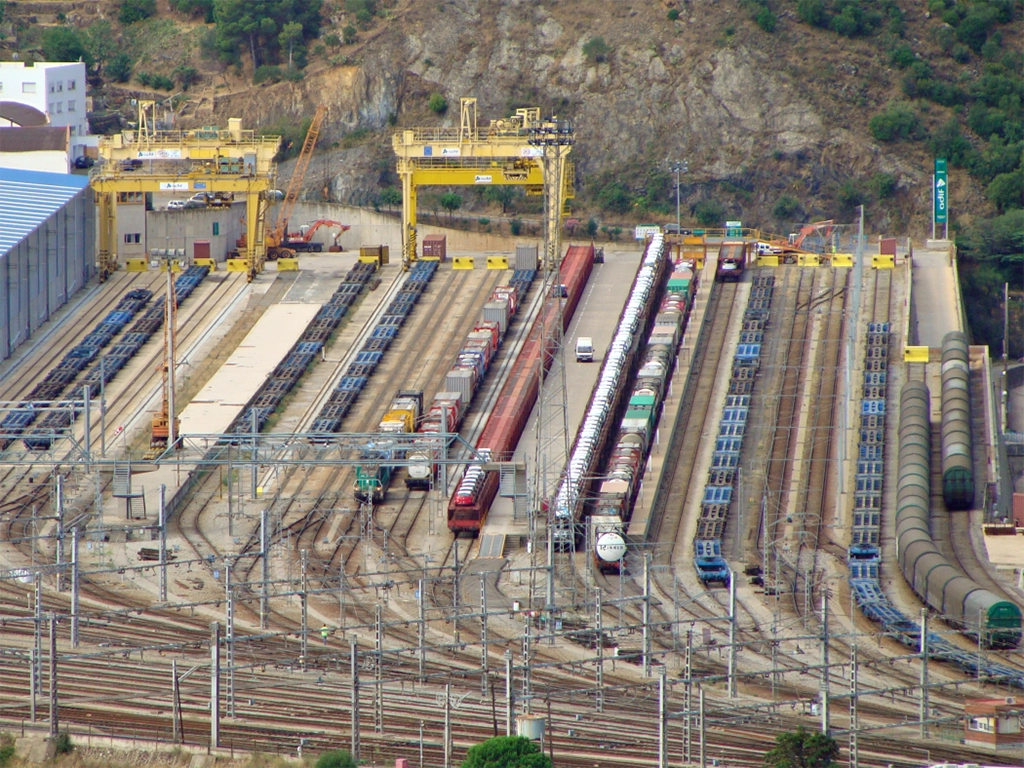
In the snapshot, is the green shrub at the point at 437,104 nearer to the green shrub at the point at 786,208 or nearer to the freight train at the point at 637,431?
the green shrub at the point at 786,208

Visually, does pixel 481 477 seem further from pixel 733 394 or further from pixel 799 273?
pixel 799 273

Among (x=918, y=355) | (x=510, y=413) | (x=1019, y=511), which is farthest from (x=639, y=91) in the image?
(x=1019, y=511)

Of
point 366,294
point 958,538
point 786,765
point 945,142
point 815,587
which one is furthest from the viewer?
point 945,142

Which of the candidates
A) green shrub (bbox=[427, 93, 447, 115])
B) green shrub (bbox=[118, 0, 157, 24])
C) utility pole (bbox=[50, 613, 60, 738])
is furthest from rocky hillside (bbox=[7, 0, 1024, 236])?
utility pole (bbox=[50, 613, 60, 738])

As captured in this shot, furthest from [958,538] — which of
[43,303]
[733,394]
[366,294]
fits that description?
[43,303]

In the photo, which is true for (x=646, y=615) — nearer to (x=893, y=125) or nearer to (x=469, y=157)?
(x=469, y=157)
